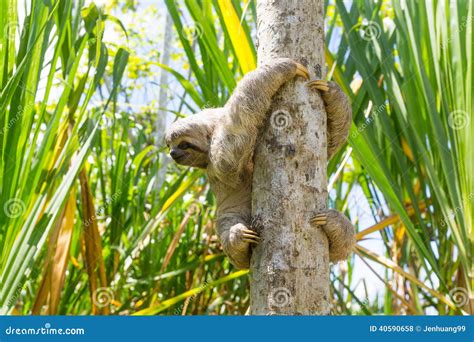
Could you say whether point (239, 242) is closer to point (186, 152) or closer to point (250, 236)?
point (250, 236)

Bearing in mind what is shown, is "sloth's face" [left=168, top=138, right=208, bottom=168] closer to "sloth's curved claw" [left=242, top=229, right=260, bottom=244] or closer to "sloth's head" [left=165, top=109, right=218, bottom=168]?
"sloth's head" [left=165, top=109, right=218, bottom=168]

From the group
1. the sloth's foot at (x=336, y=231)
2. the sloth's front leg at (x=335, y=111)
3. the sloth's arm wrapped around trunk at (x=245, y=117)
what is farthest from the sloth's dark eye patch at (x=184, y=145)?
the sloth's foot at (x=336, y=231)

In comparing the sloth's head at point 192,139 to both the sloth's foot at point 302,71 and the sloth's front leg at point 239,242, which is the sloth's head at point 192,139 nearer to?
the sloth's front leg at point 239,242

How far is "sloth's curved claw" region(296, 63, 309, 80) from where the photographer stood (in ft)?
6.72

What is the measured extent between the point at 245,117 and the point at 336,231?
0.52 m

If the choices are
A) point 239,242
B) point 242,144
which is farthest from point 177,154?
point 239,242

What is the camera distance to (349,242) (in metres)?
2.19

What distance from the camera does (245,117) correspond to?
2146 mm

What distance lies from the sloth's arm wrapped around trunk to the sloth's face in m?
0.16

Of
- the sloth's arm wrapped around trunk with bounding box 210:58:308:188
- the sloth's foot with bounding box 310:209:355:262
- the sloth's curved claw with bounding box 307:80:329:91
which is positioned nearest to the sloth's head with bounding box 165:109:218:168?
the sloth's arm wrapped around trunk with bounding box 210:58:308:188

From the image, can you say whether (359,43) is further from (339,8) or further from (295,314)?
(295,314)

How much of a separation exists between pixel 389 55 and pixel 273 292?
7.85 feet

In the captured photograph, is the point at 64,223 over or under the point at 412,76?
under

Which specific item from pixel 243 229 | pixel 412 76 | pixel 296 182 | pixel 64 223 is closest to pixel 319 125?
pixel 296 182
